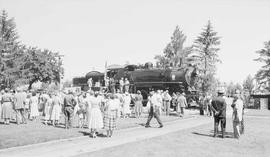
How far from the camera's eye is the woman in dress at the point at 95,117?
14.2 m

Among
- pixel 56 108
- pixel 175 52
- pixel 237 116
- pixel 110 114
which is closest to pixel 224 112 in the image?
pixel 237 116

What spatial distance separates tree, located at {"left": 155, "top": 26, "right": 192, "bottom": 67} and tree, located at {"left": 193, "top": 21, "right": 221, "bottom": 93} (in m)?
7.47

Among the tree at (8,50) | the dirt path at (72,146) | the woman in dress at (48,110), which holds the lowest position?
the dirt path at (72,146)

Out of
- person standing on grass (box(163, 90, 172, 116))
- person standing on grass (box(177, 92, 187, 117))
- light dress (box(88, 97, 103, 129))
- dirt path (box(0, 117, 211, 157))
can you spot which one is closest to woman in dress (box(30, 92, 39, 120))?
dirt path (box(0, 117, 211, 157))

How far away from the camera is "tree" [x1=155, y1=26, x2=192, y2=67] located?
2640 inches

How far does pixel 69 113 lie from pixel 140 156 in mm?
7277

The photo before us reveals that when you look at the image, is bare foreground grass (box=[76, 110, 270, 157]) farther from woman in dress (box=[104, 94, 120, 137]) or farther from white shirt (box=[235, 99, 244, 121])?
woman in dress (box=[104, 94, 120, 137])

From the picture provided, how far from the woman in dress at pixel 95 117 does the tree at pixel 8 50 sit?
32808mm

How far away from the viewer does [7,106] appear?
59.8ft

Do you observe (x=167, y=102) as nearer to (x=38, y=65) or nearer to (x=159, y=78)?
(x=159, y=78)

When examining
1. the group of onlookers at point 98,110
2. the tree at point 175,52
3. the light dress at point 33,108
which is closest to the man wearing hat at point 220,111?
the group of onlookers at point 98,110

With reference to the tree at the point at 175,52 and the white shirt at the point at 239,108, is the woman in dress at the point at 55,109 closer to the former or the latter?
the white shirt at the point at 239,108

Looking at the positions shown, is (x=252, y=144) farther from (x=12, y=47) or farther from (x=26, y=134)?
(x=12, y=47)

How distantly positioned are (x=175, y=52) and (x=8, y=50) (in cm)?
3440
